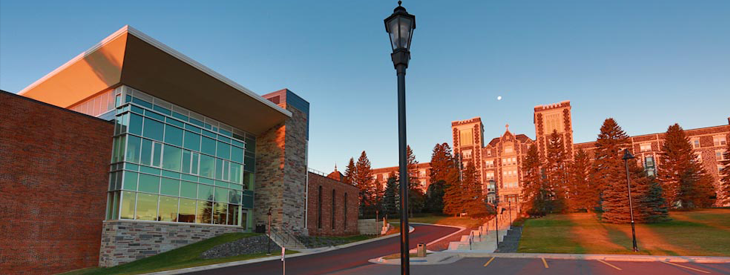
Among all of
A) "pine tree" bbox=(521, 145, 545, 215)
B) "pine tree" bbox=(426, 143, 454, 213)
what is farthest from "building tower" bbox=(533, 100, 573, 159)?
"pine tree" bbox=(426, 143, 454, 213)

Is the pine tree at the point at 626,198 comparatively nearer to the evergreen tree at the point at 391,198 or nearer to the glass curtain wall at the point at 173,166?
the glass curtain wall at the point at 173,166

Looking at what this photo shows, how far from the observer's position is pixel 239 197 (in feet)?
118

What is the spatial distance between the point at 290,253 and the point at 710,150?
3226 inches

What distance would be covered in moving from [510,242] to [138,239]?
1090 inches

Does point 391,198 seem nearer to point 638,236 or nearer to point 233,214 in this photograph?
point 638,236

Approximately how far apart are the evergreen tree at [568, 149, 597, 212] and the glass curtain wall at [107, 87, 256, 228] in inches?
1791

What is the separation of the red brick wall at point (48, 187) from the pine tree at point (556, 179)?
57973mm

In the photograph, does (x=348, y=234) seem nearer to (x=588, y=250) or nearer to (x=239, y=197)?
(x=239, y=197)

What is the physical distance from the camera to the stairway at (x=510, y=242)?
3112 cm

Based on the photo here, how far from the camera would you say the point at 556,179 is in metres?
67.6

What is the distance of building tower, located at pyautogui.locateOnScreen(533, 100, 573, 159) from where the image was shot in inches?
3339

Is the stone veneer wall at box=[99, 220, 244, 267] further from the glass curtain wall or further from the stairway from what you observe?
the stairway

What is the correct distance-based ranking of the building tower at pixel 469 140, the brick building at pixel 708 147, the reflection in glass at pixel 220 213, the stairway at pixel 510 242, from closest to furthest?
1. the stairway at pixel 510 242
2. the reflection in glass at pixel 220 213
3. the brick building at pixel 708 147
4. the building tower at pixel 469 140

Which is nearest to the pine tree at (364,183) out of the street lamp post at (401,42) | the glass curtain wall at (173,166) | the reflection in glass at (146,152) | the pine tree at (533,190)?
the pine tree at (533,190)
